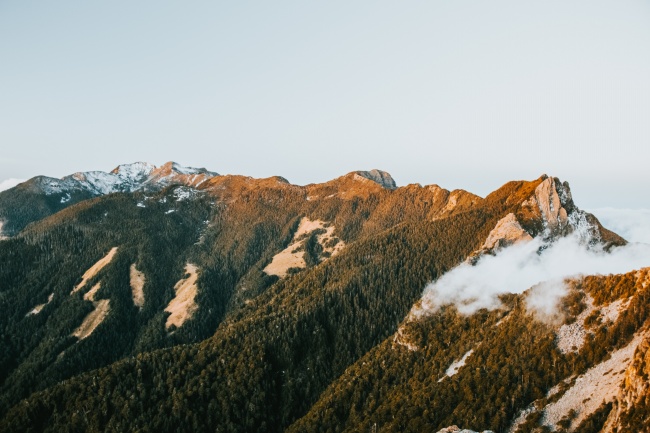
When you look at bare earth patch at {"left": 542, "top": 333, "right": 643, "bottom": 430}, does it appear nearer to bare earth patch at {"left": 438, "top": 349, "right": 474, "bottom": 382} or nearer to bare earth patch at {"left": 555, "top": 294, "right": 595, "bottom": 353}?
bare earth patch at {"left": 555, "top": 294, "right": 595, "bottom": 353}

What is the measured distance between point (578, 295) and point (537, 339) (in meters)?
24.4

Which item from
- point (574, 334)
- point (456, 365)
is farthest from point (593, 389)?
point (456, 365)

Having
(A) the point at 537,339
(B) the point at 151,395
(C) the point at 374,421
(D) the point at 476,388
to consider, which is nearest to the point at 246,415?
(B) the point at 151,395

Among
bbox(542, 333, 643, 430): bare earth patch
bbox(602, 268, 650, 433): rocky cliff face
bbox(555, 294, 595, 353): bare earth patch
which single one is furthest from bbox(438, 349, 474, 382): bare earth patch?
bbox(602, 268, 650, 433): rocky cliff face

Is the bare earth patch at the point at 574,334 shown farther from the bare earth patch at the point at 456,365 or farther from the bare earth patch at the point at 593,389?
the bare earth patch at the point at 456,365

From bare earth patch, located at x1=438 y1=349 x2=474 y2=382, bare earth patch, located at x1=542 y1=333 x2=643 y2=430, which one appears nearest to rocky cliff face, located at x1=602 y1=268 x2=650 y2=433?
bare earth patch, located at x1=542 y1=333 x2=643 y2=430

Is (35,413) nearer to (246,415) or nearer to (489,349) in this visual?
(246,415)

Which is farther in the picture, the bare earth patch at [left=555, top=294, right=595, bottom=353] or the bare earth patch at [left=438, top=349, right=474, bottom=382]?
the bare earth patch at [left=438, top=349, right=474, bottom=382]

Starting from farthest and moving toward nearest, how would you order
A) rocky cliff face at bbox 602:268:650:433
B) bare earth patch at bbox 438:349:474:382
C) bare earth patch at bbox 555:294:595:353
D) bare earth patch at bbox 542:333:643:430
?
1. bare earth patch at bbox 438:349:474:382
2. bare earth patch at bbox 555:294:595:353
3. bare earth patch at bbox 542:333:643:430
4. rocky cliff face at bbox 602:268:650:433

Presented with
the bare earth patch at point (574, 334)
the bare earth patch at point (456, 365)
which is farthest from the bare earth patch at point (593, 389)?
the bare earth patch at point (456, 365)

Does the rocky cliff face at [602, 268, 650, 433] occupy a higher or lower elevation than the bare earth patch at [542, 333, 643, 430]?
higher

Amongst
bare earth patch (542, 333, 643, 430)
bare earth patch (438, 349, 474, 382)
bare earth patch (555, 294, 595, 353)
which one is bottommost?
bare earth patch (438, 349, 474, 382)

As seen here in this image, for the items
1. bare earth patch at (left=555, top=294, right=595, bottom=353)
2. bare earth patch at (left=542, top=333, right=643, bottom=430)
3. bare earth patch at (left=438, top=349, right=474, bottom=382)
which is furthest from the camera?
bare earth patch at (left=438, top=349, right=474, bottom=382)

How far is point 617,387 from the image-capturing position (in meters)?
124
